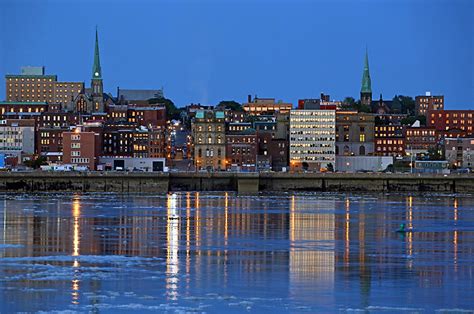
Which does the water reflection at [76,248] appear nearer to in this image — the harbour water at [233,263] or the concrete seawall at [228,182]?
the harbour water at [233,263]

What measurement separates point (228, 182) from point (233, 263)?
112 metres

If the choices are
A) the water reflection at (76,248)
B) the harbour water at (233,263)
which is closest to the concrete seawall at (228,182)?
the water reflection at (76,248)

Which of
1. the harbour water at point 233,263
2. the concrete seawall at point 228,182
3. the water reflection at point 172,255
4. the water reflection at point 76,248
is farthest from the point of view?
the concrete seawall at point 228,182

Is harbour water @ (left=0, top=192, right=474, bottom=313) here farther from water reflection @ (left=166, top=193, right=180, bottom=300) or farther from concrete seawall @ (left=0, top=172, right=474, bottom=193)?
concrete seawall @ (left=0, top=172, right=474, bottom=193)

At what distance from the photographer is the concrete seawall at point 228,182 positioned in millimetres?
157500

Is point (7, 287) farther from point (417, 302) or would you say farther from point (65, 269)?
point (417, 302)

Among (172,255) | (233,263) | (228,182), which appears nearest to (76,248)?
(172,255)

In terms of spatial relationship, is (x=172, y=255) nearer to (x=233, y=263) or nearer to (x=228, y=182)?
(x=233, y=263)

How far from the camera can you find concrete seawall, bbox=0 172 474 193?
158 meters

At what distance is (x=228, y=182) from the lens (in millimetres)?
167250

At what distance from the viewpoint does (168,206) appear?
10969 cm

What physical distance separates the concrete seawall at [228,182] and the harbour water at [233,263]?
214 ft

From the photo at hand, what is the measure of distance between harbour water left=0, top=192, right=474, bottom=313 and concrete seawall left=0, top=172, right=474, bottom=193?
65.1 metres

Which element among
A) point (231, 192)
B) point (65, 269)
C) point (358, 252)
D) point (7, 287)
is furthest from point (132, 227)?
point (231, 192)
